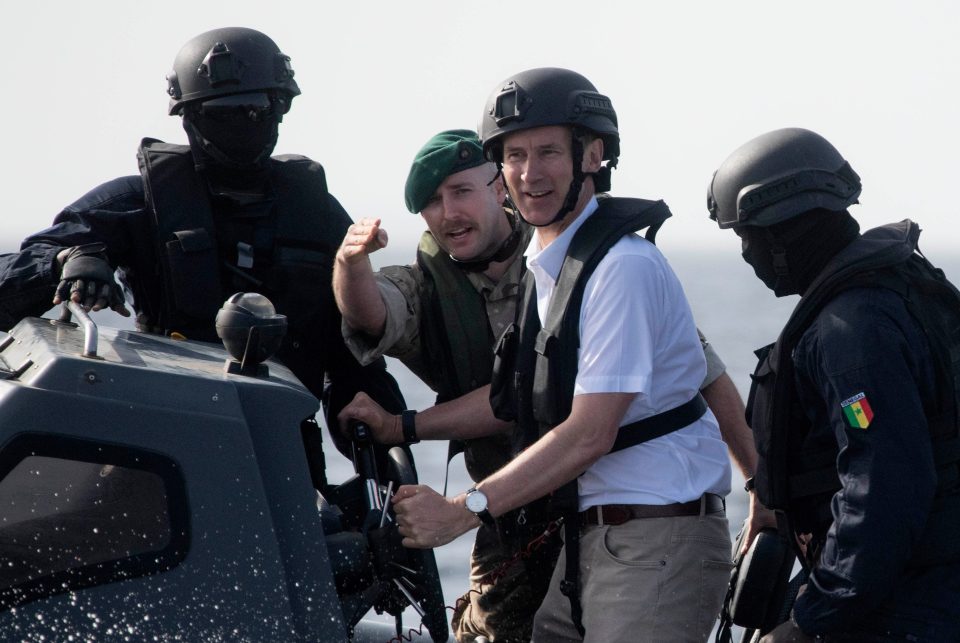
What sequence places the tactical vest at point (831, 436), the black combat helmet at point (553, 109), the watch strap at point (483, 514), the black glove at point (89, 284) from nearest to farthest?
the tactical vest at point (831, 436) < the watch strap at point (483, 514) < the black glove at point (89, 284) < the black combat helmet at point (553, 109)

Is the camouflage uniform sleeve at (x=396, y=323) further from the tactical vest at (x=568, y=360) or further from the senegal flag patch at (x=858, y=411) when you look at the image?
the senegal flag patch at (x=858, y=411)

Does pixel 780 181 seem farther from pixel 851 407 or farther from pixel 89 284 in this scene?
pixel 89 284

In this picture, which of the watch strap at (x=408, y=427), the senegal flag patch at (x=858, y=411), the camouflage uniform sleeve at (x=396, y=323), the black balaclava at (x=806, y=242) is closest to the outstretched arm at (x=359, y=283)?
the camouflage uniform sleeve at (x=396, y=323)

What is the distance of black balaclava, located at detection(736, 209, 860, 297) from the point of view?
347 centimetres

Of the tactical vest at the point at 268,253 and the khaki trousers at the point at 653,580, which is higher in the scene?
the tactical vest at the point at 268,253

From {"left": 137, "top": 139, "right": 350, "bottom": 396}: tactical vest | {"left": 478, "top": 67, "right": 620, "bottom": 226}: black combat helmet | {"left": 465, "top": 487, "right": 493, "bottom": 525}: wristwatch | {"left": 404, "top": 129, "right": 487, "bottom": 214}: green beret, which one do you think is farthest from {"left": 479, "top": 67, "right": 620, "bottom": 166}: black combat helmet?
{"left": 465, "top": 487, "right": 493, "bottom": 525}: wristwatch

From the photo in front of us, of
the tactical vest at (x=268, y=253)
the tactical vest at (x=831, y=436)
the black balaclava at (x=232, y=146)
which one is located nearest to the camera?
the tactical vest at (x=831, y=436)

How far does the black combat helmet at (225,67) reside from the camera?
13.7ft

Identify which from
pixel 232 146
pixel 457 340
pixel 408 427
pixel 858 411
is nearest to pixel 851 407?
pixel 858 411

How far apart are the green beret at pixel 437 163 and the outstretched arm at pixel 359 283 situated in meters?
0.43

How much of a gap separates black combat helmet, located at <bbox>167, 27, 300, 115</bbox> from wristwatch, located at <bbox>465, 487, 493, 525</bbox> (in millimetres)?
1543

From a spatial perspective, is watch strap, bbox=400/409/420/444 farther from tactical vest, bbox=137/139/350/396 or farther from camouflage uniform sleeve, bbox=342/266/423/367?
tactical vest, bbox=137/139/350/396

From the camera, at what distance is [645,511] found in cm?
350

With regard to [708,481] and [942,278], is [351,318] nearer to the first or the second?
[708,481]
